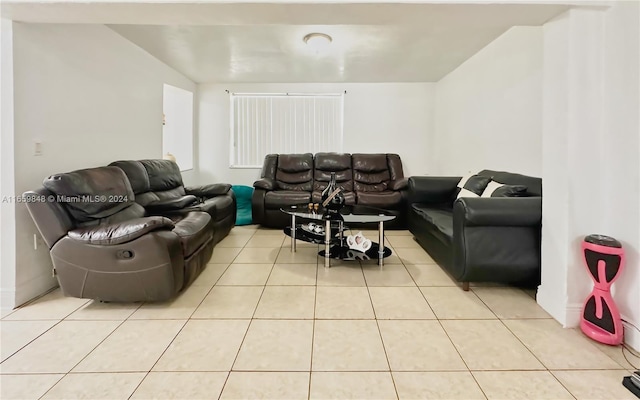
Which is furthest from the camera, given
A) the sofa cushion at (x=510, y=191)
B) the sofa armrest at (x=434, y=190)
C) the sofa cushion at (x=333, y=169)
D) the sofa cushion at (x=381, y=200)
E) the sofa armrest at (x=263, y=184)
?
the sofa cushion at (x=333, y=169)

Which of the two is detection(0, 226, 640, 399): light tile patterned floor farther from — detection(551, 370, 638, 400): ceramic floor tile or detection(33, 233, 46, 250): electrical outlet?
detection(33, 233, 46, 250): electrical outlet

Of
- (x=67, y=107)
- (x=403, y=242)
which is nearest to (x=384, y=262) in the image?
(x=403, y=242)

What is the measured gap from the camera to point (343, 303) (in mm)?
2285

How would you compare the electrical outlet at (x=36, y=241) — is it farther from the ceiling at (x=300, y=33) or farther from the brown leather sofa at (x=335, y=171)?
the brown leather sofa at (x=335, y=171)

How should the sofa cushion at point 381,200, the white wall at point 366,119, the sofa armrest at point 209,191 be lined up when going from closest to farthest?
the sofa armrest at point 209,191 < the sofa cushion at point 381,200 < the white wall at point 366,119

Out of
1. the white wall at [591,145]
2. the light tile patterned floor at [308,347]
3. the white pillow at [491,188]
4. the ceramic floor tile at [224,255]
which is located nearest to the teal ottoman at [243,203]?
the ceramic floor tile at [224,255]

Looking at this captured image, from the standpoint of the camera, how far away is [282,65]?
4492mm

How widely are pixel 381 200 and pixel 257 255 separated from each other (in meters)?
1.95

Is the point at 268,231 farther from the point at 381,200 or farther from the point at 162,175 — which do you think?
the point at 381,200

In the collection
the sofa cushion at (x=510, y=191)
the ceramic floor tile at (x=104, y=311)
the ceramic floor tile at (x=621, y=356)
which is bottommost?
the ceramic floor tile at (x=621, y=356)

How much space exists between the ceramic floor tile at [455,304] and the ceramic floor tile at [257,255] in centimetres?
152

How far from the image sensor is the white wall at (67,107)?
225 centimetres

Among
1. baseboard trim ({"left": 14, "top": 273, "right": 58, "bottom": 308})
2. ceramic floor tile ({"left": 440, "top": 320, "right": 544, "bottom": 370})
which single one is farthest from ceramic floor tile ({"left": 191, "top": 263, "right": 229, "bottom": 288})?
ceramic floor tile ({"left": 440, "top": 320, "right": 544, "bottom": 370})

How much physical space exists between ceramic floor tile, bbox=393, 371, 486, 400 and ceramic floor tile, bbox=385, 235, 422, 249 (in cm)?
219
